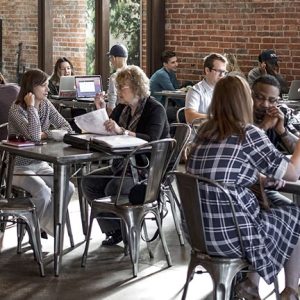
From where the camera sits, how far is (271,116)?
14.2ft

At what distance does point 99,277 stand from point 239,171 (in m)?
1.54

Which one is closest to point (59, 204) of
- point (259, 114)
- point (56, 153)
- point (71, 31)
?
point (56, 153)

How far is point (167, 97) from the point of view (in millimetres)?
9367

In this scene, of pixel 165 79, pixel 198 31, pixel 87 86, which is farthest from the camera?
pixel 198 31

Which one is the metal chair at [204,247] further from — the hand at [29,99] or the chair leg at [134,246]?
the hand at [29,99]

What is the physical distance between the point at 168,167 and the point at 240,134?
1.71 meters

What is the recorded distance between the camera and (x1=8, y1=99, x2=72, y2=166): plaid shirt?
520cm

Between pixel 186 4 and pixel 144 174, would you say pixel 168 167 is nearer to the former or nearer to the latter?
pixel 144 174

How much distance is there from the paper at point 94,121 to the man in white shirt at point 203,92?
1.31 meters

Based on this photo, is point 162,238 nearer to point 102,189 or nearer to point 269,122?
point 102,189

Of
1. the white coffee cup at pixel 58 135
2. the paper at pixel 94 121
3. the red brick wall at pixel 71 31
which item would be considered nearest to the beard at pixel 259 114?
the paper at pixel 94 121

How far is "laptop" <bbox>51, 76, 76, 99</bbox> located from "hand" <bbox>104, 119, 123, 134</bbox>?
3.52 m

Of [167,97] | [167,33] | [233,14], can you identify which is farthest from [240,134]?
[167,33]

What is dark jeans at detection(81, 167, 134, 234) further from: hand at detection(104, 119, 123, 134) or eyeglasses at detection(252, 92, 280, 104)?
eyeglasses at detection(252, 92, 280, 104)
